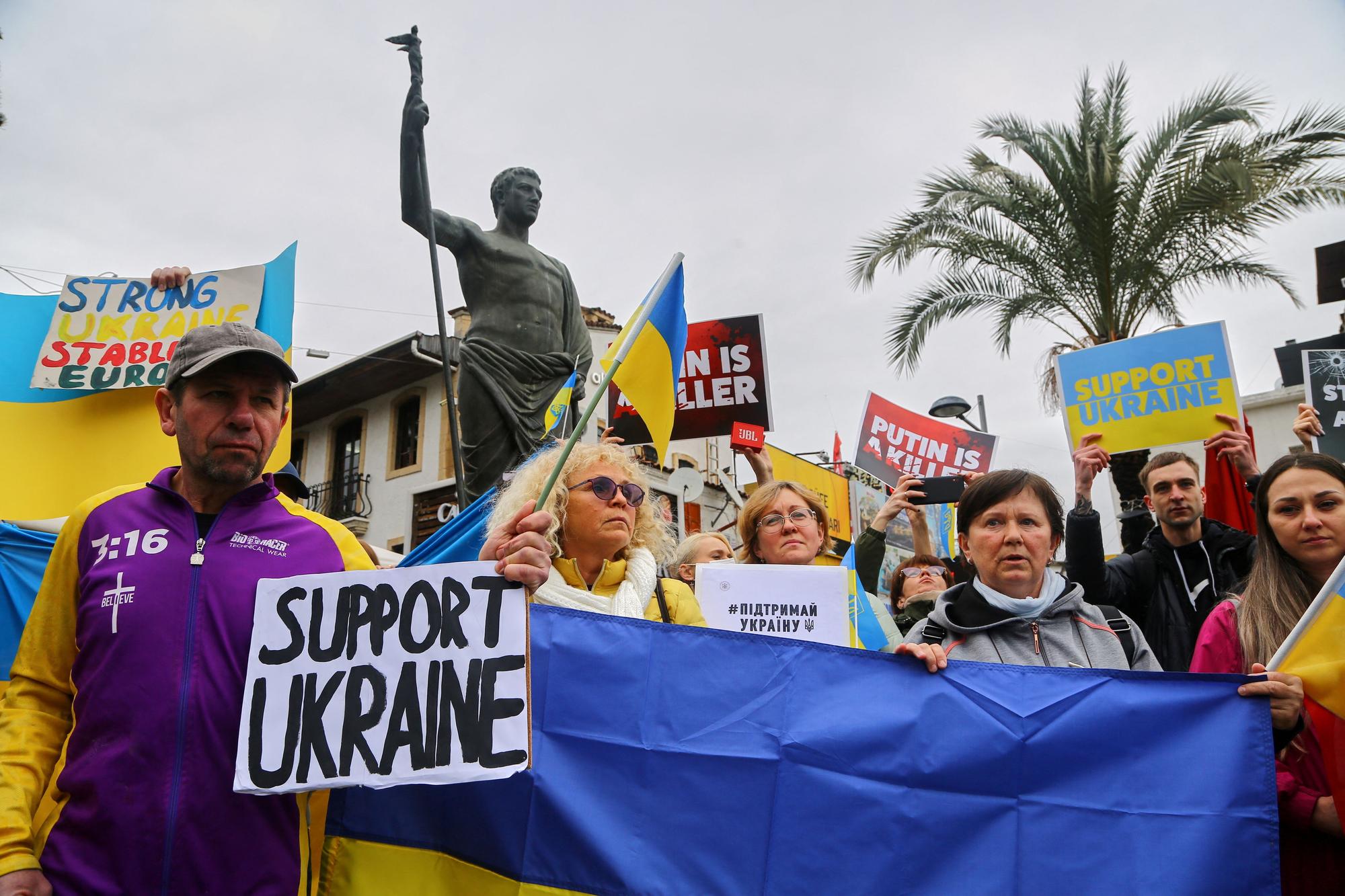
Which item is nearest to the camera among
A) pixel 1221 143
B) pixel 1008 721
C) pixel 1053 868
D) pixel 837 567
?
pixel 1053 868

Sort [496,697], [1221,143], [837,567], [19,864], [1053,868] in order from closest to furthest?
[19,864] → [496,697] → [1053,868] → [837,567] → [1221,143]

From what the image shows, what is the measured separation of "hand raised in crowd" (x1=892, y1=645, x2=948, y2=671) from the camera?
2629 mm

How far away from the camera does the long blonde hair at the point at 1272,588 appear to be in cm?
264

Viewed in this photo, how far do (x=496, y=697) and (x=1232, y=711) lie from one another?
5.72 feet

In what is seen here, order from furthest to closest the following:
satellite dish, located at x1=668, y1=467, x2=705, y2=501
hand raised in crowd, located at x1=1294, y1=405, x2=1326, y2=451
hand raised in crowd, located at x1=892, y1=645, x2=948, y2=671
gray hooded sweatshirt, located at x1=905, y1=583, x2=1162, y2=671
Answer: satellite dish, located at x1=668, y1=467, x2=705, y2=501 → hand raised in crowd, located at x1=1294, y1=405, x2=1326, y2=451 → gray hooded sweatshirt, located at x1=905, y1=583, x2=1162, y2=671 → hand raised in crowd, located at x1=892, y1=645, x2=948, y2=671

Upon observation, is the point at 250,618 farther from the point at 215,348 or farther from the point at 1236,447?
the point at 1236,447

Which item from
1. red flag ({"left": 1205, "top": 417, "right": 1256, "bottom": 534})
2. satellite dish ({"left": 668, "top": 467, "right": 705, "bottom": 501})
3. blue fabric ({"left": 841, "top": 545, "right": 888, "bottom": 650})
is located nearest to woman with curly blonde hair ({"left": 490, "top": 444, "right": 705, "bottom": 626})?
blue fabric ({"left": 841, "top": 545, "right": 888, "bottom": 650})

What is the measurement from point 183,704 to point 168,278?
2.93 m

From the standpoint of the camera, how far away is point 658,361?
118 inches

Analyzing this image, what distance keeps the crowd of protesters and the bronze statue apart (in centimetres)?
182

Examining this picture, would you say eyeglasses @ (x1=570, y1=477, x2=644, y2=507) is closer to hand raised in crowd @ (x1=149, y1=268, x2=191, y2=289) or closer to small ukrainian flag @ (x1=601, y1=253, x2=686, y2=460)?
small ukrainian flag @ (x1=601, y1=253, x2=686, y2=460)

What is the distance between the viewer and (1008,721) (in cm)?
256

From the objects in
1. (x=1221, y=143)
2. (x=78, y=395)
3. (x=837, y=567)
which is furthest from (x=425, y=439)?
(x=837, y=567)

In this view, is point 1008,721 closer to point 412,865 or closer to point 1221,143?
point 412,865
